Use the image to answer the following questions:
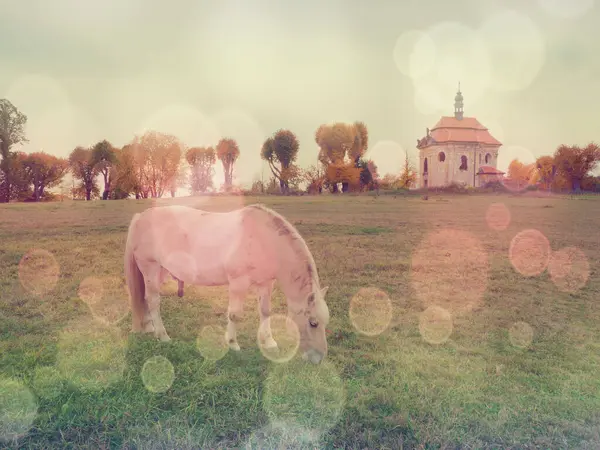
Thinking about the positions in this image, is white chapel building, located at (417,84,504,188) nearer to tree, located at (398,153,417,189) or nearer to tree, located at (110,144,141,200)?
tree, located at (398,153,417,189)

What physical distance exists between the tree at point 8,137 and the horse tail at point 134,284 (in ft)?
189

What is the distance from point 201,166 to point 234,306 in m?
74.7

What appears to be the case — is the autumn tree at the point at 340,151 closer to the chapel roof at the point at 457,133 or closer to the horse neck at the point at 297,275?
the chapel roof at the point at 457,133

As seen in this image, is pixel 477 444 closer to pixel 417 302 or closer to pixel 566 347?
pixel 566 347

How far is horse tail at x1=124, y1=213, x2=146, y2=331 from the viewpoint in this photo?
21.4 feet

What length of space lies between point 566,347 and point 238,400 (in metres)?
5.06

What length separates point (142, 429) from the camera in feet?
13.6

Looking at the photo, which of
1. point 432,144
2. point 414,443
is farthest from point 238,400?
point 432,144

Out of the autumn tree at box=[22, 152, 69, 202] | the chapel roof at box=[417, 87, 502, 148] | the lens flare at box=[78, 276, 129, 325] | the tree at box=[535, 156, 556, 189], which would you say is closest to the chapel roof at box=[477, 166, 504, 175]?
the chapel roof at box=[417, 87, 502, 148]

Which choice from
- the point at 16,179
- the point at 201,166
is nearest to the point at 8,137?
the point at 16,179

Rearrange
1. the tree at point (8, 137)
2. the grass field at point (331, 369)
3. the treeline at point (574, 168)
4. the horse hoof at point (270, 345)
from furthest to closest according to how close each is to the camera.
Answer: the treeline at point (574, 168) < the tree at point (8, 137) < the horse hoof at point (270, 345) < the grass field at point (331, 369)

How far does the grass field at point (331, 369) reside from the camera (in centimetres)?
419

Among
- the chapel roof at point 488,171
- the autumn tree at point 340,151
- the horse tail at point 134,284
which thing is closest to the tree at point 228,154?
the autumn tree at point 340,151

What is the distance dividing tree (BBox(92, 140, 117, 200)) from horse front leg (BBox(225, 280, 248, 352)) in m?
60.8
